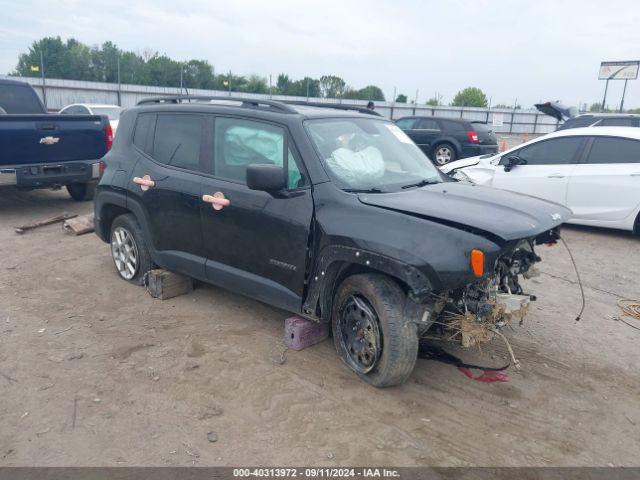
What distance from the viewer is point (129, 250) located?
5.78 m

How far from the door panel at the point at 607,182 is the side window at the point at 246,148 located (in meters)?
5.87

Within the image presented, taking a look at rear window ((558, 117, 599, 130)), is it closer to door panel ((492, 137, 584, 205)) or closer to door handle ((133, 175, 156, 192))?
door panel ((492, 137, 584, 205))

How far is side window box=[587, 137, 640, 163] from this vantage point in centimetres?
791

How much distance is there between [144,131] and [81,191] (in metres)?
5.39

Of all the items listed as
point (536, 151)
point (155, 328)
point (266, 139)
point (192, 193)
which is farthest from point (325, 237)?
point (536, 151)

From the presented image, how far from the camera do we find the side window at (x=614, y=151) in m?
7.91

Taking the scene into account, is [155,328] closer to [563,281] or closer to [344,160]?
[344,160]

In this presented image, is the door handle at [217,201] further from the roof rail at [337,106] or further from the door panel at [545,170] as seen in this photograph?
the door panel at [545,170]

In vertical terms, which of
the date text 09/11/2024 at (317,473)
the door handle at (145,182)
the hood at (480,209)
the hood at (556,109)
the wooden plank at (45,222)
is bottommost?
the date text 09/11/2024 at (317,473)

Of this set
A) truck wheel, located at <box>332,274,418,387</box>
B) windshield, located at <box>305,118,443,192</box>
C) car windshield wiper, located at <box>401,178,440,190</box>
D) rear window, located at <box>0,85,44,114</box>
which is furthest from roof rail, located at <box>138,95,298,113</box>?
rear window, located at <box>0,85,44,114</box>

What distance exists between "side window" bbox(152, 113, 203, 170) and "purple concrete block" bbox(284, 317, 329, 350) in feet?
5.45

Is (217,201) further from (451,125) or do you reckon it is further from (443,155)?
(451,125)

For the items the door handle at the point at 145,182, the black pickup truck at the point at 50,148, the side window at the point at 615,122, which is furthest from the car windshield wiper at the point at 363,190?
the side window at the point at 615,122

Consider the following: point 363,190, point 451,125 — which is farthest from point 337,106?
point 451,125
